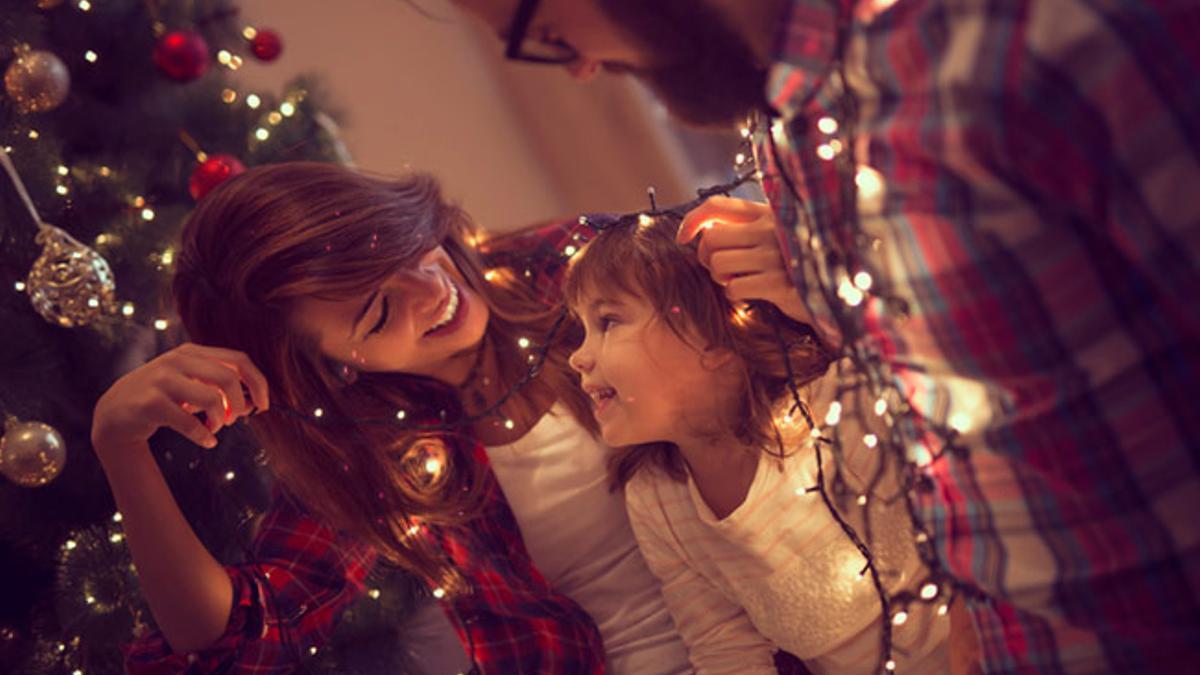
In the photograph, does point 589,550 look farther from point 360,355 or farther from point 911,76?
point 911,76

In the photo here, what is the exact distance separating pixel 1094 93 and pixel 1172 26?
0.06 meters

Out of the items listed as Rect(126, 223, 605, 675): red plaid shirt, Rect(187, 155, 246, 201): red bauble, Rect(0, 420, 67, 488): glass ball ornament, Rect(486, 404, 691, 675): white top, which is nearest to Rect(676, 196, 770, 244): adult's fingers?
Rect(126, 223, 605, 675): red plaid shirt

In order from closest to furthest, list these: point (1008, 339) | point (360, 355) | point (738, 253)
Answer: point (1008, 339), point (738, 253), point (360, 355)

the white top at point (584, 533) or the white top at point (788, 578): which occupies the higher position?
the white top at point (788, 578)

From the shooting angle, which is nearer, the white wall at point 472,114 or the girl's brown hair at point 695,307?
the girl's brown hair at point 695,307

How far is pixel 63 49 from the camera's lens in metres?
1.72

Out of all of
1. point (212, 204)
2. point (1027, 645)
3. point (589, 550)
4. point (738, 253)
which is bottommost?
point (589, 550)

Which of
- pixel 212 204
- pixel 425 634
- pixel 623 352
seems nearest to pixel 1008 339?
pixel 623 352

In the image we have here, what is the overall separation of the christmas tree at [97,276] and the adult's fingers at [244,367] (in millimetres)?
244

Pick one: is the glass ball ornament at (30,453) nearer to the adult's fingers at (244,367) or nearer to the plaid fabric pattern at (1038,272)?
the adult's fingers at (244,367)

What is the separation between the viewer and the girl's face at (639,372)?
54.1 inches

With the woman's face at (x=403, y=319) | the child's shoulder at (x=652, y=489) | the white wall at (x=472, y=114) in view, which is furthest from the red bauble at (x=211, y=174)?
the white wall at (x=472, y=114)

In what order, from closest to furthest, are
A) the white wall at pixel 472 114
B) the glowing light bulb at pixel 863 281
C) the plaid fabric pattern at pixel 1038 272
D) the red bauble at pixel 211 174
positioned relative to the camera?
the plaid fabric pattern at pixel 1038 272 < the glowing light bulb at pixel 863 281 < the red bauble at pixel 211 174 < the white wall at pixel 472 114

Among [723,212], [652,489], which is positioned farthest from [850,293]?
[652,489]
